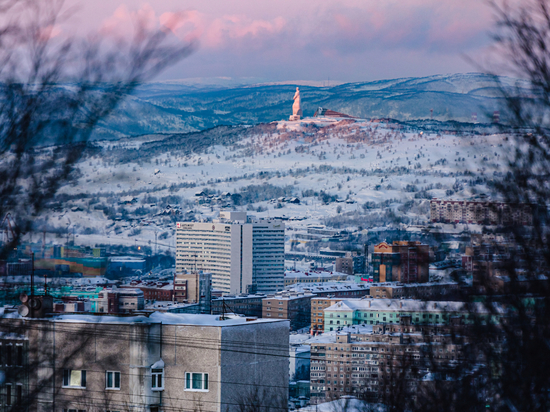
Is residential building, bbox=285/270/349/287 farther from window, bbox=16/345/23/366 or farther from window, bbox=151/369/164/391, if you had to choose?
window, bbox=16/345/23/366

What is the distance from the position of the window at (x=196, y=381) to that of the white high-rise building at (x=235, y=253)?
5713cm

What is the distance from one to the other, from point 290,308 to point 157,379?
122 feet

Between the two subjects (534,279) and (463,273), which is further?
(463,273)

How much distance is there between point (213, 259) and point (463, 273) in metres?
67.3

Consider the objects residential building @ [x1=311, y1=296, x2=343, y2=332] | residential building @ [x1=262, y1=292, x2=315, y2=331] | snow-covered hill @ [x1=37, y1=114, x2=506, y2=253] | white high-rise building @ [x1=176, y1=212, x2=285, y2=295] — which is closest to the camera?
residential building @ [x1=311, y1=296, x2=343, y2=332]

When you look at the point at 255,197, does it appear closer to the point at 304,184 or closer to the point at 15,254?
the point at 304,184

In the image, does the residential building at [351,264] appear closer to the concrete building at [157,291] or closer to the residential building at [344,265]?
the residential building at [344,265]

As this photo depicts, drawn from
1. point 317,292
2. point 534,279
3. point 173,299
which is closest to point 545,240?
point 534,279

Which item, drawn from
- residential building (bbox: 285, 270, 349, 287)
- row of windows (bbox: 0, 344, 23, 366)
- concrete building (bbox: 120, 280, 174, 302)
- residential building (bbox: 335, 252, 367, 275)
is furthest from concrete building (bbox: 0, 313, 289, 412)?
residential building (bbox: 335, 252, 367, 275)

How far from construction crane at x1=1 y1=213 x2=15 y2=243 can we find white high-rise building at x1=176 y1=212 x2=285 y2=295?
62.2 metres

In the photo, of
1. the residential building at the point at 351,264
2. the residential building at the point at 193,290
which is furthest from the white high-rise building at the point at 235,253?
the residential building at the point at 193,290

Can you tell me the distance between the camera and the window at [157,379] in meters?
7.14

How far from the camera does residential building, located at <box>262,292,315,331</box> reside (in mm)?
43812

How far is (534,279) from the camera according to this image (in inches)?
125
